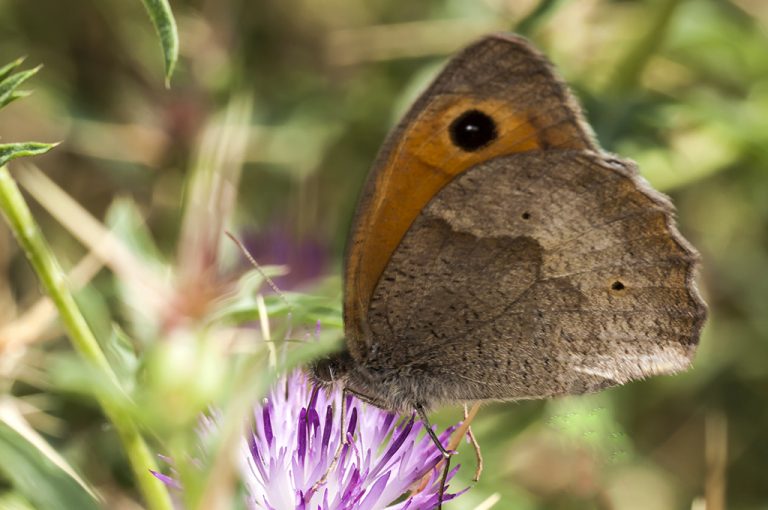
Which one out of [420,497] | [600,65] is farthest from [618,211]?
[600,65]

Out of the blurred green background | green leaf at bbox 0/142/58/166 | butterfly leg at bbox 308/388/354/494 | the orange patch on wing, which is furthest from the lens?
the blurred green background

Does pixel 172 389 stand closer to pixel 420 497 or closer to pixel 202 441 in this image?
pixel 202 441

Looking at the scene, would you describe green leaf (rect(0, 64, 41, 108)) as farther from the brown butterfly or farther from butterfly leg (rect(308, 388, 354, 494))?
butterfly leg (rect(308, 388, 354, 494))

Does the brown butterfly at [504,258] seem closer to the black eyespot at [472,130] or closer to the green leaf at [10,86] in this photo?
the black eyespot at [472,130]

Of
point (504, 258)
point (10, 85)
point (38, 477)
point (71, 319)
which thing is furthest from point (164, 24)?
point (504, 258)

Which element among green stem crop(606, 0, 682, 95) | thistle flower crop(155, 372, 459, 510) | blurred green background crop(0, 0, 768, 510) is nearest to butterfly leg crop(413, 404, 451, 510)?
thistle flower crop(155, 372, 459, 510)

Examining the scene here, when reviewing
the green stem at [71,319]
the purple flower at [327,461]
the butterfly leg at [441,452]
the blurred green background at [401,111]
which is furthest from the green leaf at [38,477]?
the blurred green background at [401,111]
